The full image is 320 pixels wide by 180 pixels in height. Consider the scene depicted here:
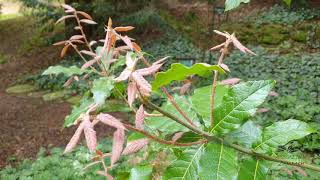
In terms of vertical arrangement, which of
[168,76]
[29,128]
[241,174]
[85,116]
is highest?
[168,76]

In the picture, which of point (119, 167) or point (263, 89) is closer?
point (263, 89)

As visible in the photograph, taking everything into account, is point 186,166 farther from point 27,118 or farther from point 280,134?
point 27,118

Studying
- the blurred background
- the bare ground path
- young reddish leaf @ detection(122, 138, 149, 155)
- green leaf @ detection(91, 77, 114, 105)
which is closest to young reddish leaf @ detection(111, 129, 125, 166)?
young reddish leaf @ detection(122, 138, 149, 155)

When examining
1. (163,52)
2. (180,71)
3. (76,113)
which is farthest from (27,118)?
(180,71)

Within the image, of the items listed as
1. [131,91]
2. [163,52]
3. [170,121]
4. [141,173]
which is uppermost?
[131,91]

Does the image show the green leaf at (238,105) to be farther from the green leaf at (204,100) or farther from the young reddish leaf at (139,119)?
the young reddish leaf at (139,119)

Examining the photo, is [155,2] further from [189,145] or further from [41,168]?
[189,145]


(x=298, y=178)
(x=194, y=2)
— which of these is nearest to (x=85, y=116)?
(x=298, y=178)
